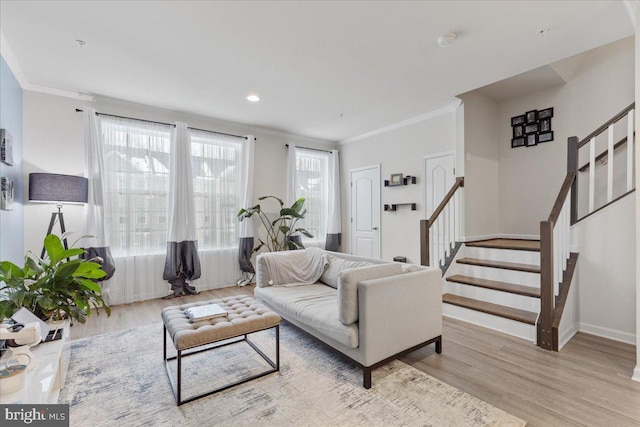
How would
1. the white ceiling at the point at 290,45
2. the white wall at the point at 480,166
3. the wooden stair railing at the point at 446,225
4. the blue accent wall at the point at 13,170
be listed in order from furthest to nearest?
the white wall at the point at 480,166, the wooden stair railing at the point at 446,225, the blue accent wall at the point at 13,170, the white ceiling at the point at 290,45

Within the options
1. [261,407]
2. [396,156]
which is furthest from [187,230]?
[396,156]

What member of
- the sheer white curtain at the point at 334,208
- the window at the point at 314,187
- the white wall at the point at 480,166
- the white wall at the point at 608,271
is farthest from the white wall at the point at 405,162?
the white wall at the point at 608,271

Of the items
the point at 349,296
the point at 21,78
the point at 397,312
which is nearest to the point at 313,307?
the point at 349,296

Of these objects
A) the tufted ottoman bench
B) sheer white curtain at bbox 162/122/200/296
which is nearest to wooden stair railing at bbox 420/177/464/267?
the tufted ottoman bench

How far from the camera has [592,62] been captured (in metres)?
3.93

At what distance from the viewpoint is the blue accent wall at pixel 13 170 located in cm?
279

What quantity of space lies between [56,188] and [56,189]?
0.04 feet

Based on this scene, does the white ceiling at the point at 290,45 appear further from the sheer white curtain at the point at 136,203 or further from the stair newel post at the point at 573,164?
the stair newel post at the point at 573,164

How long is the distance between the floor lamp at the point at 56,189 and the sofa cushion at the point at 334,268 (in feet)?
9.48

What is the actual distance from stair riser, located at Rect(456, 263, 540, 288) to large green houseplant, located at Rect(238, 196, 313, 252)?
2568 millimetres

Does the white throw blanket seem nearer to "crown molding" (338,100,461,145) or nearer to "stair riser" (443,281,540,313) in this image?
"stair riser" (443,281,540,313)

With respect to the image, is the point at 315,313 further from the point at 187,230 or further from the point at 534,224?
the point at 534,224

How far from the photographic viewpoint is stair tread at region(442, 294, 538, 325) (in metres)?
2.91

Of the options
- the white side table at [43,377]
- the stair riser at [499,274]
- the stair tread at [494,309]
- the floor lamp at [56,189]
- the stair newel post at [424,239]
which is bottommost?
the stair tread at [494,309]
